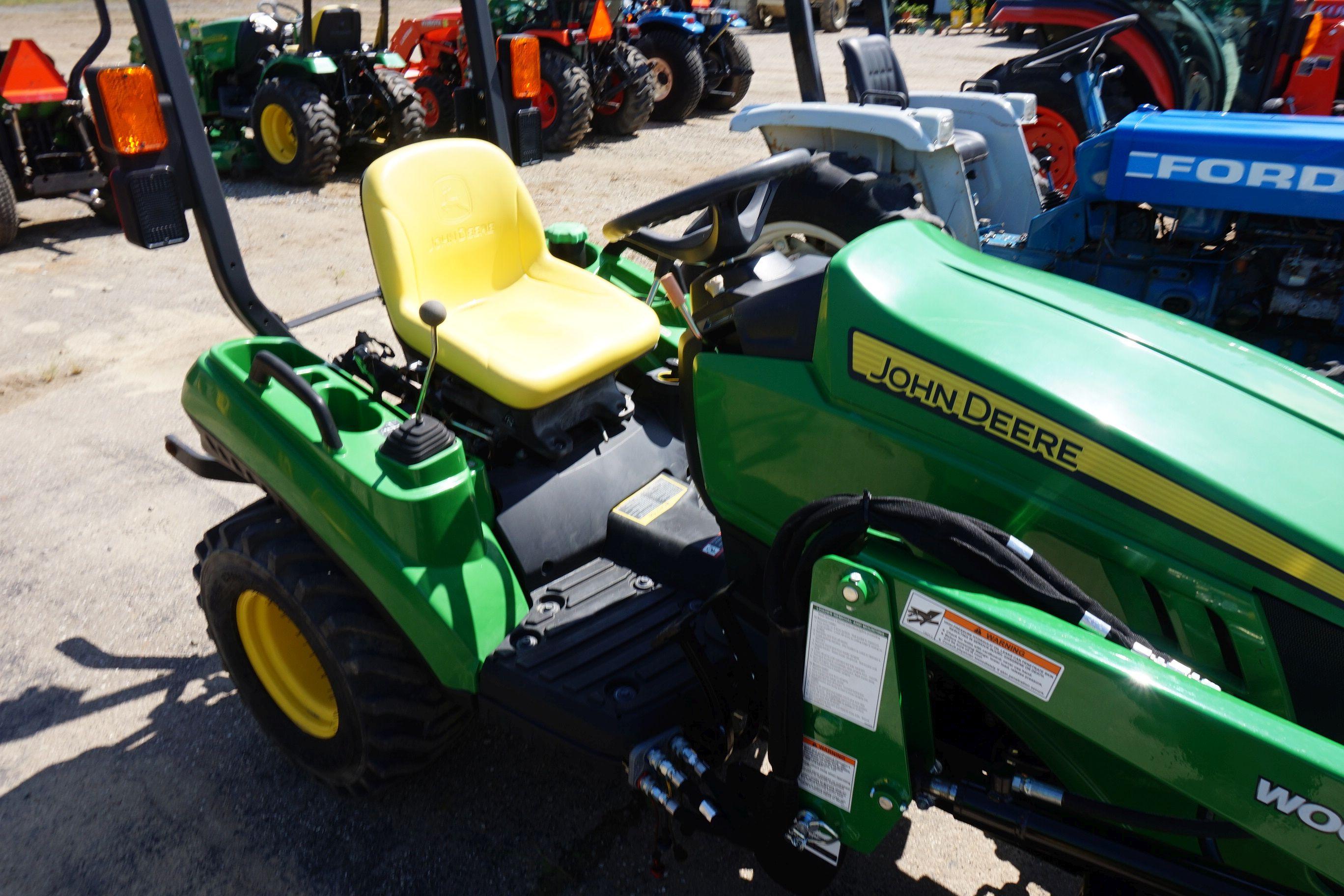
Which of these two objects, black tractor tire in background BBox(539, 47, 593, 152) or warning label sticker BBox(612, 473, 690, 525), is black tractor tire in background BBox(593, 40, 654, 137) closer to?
black tractor tire in background BBox(539, 47, 593, 152)

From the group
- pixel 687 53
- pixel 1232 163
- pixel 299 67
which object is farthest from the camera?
pixel 687 53

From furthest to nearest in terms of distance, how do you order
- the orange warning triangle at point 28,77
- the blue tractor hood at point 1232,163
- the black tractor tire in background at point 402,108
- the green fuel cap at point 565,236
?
the black tractor tire in background at point 402,108, the orange warning triangle at point 28,77, the blue tractor hood at point 1232,163, the green fuel cap at point 565,236

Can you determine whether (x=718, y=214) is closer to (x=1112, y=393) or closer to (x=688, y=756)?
(x=1112, y=393)

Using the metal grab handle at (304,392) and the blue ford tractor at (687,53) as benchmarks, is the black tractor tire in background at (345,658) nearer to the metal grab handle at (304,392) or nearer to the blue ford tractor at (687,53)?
the metal grab handle at (304,392)

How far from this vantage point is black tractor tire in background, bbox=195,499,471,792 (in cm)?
196

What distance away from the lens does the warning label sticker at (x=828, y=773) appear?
148cm

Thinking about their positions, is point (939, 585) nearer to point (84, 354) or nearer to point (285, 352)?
point (285, 352)

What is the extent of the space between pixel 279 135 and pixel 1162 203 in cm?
632

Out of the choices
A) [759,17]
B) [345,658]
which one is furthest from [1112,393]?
[759,17]

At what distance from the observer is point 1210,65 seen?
548 centimetres

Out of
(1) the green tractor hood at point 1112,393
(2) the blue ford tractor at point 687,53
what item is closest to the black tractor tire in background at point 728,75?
(2) the blue ford tractor at point 687,53

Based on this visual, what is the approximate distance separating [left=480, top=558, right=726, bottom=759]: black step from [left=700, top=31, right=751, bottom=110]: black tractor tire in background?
9116 millimetres

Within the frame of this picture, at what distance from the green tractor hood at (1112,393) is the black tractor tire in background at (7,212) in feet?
20.3

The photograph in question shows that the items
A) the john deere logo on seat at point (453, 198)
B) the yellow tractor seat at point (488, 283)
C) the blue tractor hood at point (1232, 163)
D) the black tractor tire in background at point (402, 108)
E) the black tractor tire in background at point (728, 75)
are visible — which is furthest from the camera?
the black tractor tire in background at point (728, 75)
